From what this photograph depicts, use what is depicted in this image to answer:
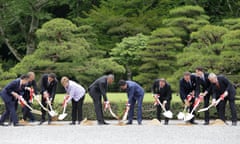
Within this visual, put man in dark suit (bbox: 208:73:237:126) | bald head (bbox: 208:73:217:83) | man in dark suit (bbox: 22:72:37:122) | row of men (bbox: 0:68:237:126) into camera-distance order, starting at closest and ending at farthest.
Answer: bald head (bbox: 208:73:217:83)
man in dark suit (bbox: 208:73:237:126)
row of men (bbox: 0:68:237:126)
man in dark suit (bbox: 22:72:37:122)

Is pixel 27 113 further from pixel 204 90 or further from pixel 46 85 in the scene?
pixel 204 90

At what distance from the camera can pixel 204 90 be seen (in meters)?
16.1

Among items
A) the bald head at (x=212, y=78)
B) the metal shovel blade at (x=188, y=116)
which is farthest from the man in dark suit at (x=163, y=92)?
the bald head at (x=212, y=78)

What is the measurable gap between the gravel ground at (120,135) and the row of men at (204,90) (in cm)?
96

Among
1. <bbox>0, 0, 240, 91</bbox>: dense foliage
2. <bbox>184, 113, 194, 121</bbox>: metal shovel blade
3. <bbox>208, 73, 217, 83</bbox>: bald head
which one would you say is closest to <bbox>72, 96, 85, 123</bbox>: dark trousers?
<bbox>184, 113, 194, 121</bbox>: metal shovel blade

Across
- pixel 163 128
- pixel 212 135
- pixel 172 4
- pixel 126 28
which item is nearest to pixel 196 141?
pixel 212 135

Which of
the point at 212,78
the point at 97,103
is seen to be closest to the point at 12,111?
the point at 97,103

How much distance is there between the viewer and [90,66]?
24594 mm

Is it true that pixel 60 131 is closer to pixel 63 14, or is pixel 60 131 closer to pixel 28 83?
pixel 28 83

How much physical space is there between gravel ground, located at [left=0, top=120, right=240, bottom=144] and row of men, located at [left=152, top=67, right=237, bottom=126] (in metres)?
0.96

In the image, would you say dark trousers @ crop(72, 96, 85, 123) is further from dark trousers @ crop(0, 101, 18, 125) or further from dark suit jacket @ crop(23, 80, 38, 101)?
dark trousers @ crop(0, 101, 18, 125)

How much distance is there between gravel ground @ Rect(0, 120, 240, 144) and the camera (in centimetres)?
1175

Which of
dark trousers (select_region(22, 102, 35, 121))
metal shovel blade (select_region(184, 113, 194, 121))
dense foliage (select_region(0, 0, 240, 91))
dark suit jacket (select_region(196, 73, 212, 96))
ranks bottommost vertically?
dark trousers (select_region(22, 102, 35, 121))

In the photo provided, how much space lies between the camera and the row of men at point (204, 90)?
1566 cm
